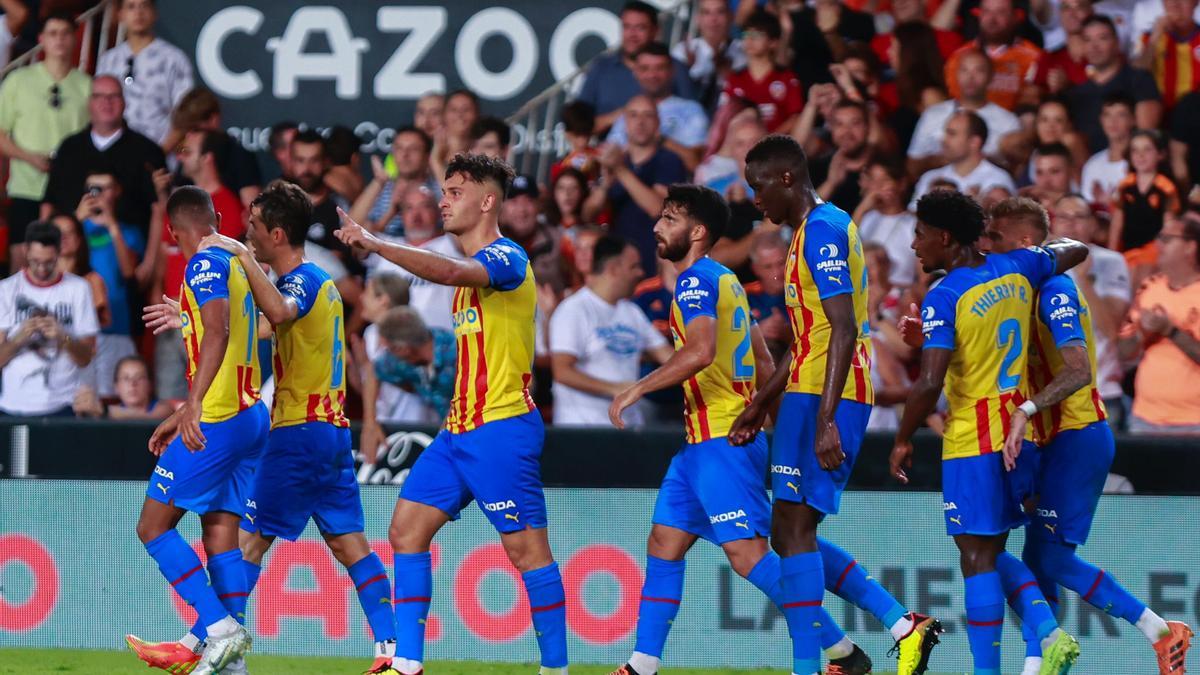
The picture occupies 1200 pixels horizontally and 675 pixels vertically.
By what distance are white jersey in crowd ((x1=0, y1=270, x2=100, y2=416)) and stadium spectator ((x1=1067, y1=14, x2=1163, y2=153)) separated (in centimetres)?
692

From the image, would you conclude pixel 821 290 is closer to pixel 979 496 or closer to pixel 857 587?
pixel 979 496

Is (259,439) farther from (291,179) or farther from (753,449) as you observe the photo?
(291,179)

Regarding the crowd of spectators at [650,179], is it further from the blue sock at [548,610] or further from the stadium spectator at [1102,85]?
the blue sock at [548,610]

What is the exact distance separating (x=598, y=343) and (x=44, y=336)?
3711mm

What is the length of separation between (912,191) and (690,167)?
161 centimetres

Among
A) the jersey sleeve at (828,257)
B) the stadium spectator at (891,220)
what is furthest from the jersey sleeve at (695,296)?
the stadium spectator at (891,220)

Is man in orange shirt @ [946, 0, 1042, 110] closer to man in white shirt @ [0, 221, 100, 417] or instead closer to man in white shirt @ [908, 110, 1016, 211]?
man in white shirt @ [908, 110, 1016, 211]

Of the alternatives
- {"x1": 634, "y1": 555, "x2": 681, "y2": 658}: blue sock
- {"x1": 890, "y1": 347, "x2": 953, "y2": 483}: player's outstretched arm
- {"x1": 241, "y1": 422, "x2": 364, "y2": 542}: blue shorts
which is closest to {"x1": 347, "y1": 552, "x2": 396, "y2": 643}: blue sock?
{"x1": 241, "y1": 422, "x2": 364, "y2": 542}: blue shorts

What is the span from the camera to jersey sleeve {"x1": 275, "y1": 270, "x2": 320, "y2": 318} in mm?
7594

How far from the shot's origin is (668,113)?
41.8 feet

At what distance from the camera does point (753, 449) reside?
7496 millimetres

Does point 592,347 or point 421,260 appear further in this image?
point 592,347

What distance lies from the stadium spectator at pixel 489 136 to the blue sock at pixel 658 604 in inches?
200

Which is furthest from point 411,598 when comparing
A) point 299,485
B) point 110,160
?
point 110,160
